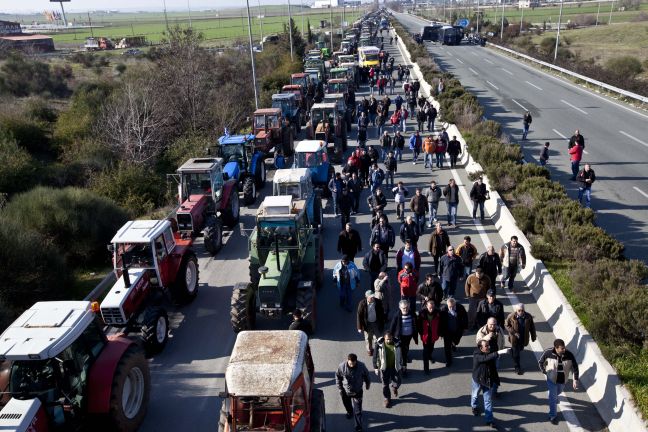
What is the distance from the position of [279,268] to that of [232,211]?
603 centimetres

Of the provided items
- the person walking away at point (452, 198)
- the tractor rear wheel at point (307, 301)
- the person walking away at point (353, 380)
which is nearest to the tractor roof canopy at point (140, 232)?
the tractor rear wheel at point (307, 301)

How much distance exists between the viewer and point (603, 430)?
7648 mm

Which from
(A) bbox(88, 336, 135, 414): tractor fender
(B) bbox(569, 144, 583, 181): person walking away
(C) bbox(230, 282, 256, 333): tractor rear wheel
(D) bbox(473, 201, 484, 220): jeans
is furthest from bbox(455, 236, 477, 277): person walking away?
(B) bbox(569, 144, 583, 181): person walking away

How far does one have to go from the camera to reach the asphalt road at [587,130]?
53.1 feet

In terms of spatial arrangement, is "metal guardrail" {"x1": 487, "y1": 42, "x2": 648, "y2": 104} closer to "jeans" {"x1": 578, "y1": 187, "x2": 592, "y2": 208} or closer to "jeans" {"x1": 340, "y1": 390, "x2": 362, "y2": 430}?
"jeans" {"x1": 578, "y1": 187, "x2": 592, "y2": 208}

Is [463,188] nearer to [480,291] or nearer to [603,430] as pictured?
[480,291]

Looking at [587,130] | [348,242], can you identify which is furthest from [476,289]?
[587,130]

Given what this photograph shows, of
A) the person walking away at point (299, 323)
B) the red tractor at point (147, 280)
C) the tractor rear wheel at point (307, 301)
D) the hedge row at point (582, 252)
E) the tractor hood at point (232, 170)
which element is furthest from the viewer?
the tractor hood at point (232, 170)

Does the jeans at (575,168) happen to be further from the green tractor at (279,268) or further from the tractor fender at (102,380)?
the tractor fender at (102,380)

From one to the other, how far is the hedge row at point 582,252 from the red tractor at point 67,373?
282 inches

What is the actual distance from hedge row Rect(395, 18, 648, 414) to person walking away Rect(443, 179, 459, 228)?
161 cm

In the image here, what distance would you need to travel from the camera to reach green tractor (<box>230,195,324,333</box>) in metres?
10.1

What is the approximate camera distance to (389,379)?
8414 millimetres

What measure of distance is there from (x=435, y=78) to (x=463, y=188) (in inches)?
828
